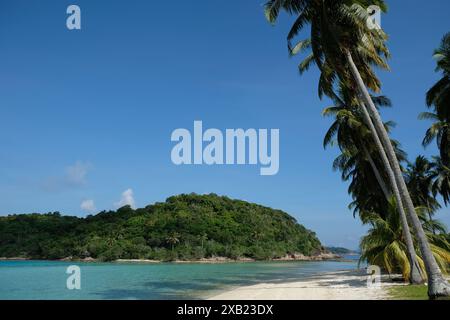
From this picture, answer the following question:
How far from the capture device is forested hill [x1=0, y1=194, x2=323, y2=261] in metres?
91.1

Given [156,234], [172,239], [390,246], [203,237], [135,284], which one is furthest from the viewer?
[203,237]

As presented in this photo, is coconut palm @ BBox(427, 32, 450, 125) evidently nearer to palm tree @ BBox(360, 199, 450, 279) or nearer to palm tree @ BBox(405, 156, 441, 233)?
palm tree @ BBox(360, 199, 450, 279)

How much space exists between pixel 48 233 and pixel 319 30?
10141 centimetres

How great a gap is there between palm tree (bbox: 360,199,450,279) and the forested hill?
75.0 m

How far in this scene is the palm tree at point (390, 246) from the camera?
18438 millimetres

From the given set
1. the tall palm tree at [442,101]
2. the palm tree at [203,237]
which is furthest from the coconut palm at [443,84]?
the palm tree at [203,237]

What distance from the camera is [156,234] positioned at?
309 ft

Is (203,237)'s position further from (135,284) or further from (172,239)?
(135,284)

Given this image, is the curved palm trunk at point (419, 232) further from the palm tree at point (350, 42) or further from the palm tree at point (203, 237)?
the palm tree at point (203, 237)

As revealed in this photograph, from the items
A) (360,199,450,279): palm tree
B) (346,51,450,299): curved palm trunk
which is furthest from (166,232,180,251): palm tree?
(346,51,450,299): curved palm trunk

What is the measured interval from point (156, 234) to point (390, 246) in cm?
8120

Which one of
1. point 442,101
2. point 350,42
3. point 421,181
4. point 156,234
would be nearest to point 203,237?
point 156,234
